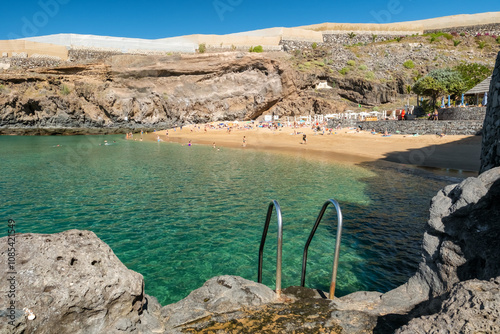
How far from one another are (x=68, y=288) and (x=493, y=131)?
715cm

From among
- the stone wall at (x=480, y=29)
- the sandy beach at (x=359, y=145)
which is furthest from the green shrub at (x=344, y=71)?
the stone wall at (x=480, y=29)

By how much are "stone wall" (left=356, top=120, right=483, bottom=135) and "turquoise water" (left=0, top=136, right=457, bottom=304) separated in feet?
41.2

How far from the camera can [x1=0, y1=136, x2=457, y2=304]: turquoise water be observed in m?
6.20

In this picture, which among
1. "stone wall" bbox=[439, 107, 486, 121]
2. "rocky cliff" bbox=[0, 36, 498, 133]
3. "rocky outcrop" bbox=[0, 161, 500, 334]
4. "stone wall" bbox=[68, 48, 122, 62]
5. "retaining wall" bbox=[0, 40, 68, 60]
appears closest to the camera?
"rocky outcrop" bbox=[0, 161, 500, 334]

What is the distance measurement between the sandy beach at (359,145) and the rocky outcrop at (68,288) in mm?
19484

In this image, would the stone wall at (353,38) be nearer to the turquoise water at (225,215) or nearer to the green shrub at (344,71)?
the green shrub at (344,71)

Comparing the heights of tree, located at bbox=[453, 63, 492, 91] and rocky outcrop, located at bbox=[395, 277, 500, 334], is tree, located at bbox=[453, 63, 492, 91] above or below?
above

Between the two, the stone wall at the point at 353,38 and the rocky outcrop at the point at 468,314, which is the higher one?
the stone wall at the point at 353,38

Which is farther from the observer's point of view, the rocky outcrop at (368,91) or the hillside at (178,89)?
the rocky outcrop at (368,91)

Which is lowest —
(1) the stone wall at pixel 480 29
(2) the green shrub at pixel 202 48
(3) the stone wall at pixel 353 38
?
(2) the green shrub at pixel 202 48

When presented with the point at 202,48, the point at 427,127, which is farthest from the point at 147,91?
the point at 427,127

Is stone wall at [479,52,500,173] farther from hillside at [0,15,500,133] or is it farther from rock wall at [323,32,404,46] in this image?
rock wall at [323,32,404,46]

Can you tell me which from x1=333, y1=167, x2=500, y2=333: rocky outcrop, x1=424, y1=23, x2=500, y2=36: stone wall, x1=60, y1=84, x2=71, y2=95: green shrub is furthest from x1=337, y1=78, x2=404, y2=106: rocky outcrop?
x1=333, y1=167, x2=500, y2=333: rocky outcrop

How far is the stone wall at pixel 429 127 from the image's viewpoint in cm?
2517
